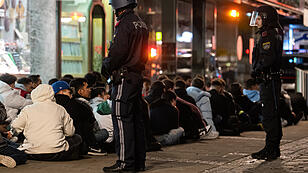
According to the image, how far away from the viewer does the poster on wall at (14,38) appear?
13078mm

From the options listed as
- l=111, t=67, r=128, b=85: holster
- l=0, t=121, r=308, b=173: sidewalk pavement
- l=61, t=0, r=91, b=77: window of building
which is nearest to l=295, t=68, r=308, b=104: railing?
l=61, t=0, r=91, b=77: window of building

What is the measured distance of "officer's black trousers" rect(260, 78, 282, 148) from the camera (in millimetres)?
8672

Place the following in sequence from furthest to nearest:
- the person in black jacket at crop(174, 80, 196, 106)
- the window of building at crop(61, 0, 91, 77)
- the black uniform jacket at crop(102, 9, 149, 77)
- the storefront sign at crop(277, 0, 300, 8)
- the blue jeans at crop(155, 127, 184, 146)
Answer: the storefront sign at crop(277, 0, 300, 8) < the window of building at crop(61, 0, 91, 77) < the person in black jacket at crop(174, 80, 196, 106) < the blue jeans at crop(155, 127, 184, 146) < the black uniform jacket at crop(102, 9, 149, 77)

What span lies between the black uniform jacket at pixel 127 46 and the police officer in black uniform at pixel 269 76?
210 cm

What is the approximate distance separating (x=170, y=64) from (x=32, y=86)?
816cm

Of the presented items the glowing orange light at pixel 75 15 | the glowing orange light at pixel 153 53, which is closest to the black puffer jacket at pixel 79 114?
the glowing orange light at pixel 75 15

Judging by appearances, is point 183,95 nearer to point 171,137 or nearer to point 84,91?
point 171,137

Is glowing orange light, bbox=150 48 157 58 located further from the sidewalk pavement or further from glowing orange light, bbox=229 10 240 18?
the sidewalk pavement

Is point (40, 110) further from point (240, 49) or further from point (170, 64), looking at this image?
point (240, 49)

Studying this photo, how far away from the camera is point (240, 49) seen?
24906 mm

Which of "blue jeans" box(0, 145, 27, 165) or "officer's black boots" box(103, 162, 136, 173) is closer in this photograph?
"officer's black boots" box(103, 162, 136, 173)

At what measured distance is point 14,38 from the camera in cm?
1335

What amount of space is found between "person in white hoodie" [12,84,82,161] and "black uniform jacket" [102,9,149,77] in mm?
1330

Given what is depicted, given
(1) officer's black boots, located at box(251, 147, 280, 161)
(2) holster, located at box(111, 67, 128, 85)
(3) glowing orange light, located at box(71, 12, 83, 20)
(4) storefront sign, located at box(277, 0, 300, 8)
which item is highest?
(4) storefront sign, located at box(277, 0, 300, 8)
